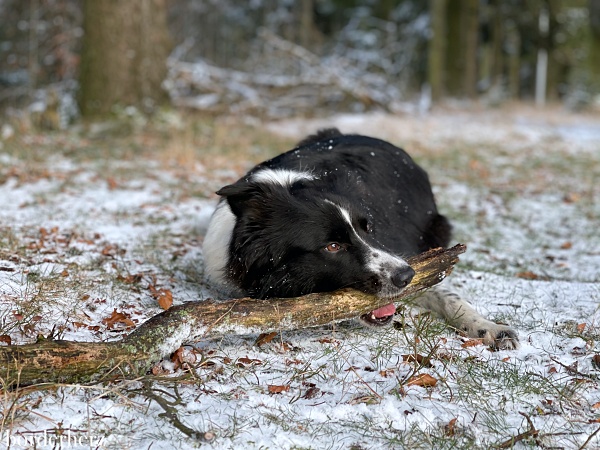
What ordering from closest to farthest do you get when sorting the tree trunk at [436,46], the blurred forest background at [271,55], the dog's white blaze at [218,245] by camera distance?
the dog's white blaze at [218,245]
the blurred forest background at [271,55]
the tree trunk at [436,46]

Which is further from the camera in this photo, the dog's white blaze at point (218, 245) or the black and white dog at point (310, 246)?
the dog's white blaze at point (218, 245)

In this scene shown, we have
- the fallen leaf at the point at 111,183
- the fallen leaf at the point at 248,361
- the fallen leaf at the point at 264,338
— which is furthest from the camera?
the fallen leaf at the point at 111,183

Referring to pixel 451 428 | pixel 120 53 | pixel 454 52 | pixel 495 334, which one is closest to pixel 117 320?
pixel 451 428

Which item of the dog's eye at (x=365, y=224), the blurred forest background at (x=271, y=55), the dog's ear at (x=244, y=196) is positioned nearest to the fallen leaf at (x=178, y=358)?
the dog's ear at (x=244, y=196)

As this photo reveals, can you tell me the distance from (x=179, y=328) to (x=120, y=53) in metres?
8.89

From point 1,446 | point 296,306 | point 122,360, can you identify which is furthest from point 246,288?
point 1,446

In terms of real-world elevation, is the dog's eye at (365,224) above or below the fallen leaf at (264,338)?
above

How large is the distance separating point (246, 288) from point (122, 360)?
1201 mm

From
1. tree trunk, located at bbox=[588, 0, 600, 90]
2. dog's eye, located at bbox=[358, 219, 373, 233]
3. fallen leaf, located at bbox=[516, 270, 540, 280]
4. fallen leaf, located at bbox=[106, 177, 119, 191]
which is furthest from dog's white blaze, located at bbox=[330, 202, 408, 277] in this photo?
tree trunk, located at bbox=[588, 0, 600, 90]

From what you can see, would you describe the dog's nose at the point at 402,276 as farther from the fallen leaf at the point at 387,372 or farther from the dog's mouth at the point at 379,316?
the fallen leaf at the point at 387,372

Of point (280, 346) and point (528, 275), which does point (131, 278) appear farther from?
point (528, 275)

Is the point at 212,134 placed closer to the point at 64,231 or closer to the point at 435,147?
the point at 435,147

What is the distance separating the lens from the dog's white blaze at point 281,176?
12.8 ft

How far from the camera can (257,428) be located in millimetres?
2498
